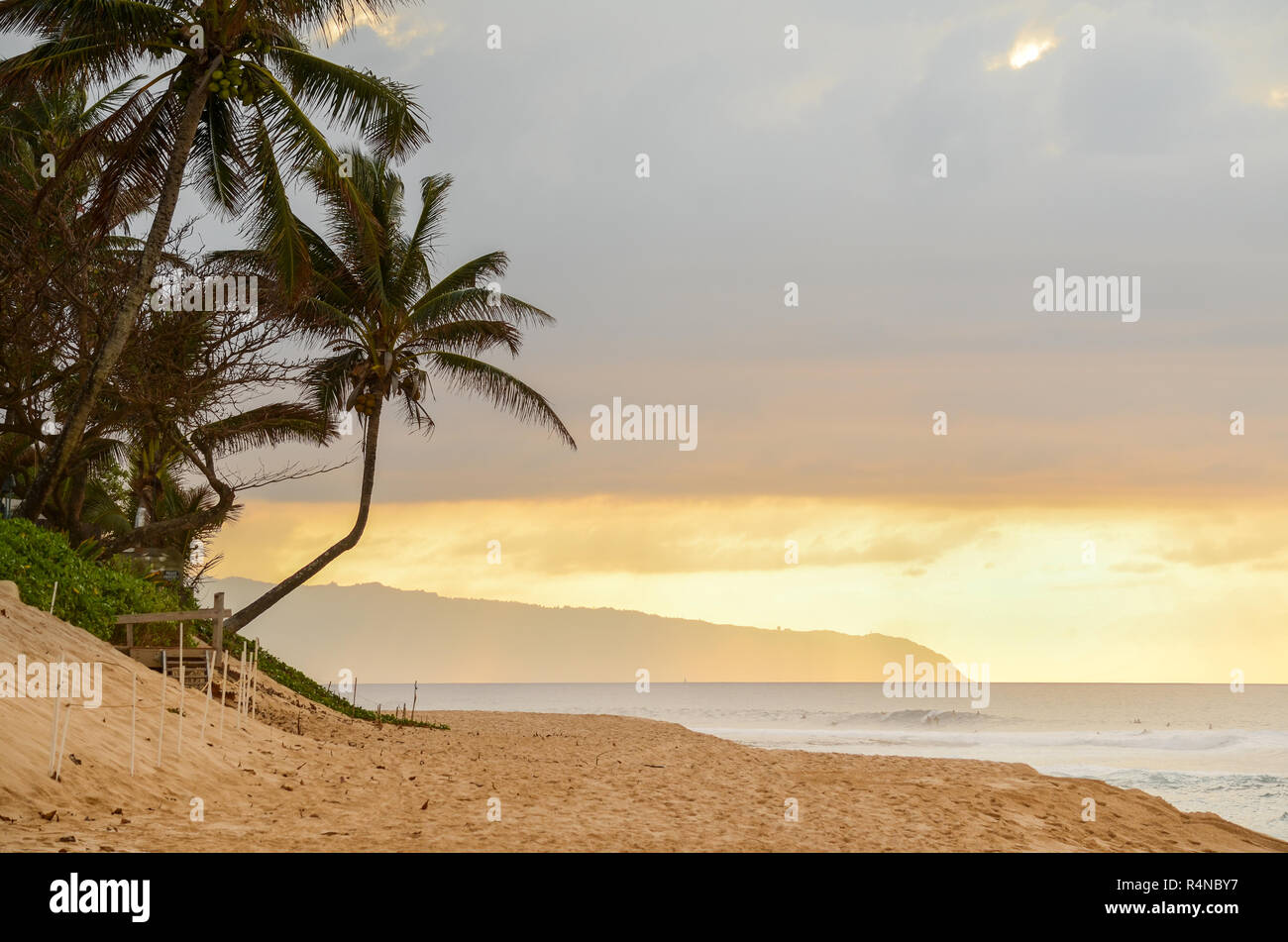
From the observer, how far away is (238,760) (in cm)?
1027

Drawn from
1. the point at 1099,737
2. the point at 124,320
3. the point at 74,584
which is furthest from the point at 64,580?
the point at 1099,737

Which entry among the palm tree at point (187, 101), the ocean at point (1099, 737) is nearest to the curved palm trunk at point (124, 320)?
the palm tree at point (187, 101)

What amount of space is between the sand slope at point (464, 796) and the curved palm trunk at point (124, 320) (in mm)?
4116

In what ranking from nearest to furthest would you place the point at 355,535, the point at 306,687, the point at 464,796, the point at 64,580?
the point at 464,796, the point at 64,580, the point at 306,687, the point at 355,535

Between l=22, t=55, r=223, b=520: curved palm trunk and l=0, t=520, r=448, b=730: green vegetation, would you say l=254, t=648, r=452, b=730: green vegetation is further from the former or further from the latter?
l=22, t=55, r=223, b=520: curved palm trunk

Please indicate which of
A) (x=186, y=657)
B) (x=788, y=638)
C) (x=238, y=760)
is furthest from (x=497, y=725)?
(x=788, y=638)

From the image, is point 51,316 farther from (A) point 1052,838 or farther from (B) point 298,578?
(A) point 1052,838

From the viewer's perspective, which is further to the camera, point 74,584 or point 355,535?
point 355,535

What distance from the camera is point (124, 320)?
48.6 ft

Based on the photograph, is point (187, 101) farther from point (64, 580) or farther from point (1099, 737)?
point (1099, 737)

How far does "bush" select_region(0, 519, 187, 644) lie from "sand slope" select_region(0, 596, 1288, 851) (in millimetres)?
1080

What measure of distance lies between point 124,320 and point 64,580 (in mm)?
3920

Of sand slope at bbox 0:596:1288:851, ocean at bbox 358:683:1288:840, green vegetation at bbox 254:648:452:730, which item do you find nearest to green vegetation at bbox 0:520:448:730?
sand slope at bbox 0:596:1288:851
